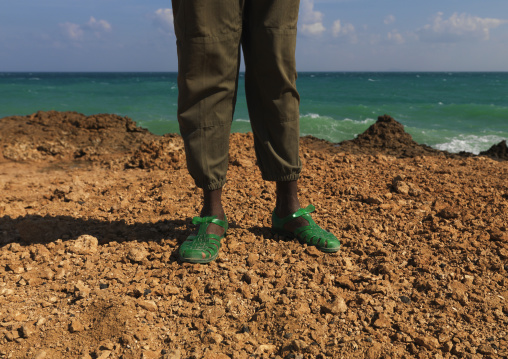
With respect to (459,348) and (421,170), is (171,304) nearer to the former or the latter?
(459,348)

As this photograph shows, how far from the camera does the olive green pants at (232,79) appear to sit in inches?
69.3

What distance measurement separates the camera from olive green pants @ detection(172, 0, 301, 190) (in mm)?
1760

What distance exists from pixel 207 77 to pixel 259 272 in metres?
0.82

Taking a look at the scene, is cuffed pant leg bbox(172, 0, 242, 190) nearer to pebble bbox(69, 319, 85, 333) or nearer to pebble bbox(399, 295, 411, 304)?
pebble bbox(69, 319, 85, 333)

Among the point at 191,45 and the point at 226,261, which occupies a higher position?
the point at 191,45

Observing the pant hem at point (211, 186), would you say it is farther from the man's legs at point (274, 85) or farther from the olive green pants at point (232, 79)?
the man's legs at point (274, 85)

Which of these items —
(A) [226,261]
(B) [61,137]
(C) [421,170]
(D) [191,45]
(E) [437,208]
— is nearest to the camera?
(D) [191,45]

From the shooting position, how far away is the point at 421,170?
331 cm

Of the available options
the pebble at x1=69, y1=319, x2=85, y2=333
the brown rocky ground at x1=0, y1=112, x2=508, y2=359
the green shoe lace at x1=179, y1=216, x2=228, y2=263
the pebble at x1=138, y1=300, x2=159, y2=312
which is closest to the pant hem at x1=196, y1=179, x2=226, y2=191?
the green shoe lace at x1=179, y1=216, x2=228, y2=263

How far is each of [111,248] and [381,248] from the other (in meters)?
1.25

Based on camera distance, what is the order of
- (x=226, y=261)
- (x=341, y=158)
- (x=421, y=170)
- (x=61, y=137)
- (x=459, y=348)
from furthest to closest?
(x=61, y=137) → (x=341, y=158) → (x=421, y=170) → (x=226, y=261) → (x=459, y=348)

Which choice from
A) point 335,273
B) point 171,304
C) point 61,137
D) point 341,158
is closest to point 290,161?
point 335,273

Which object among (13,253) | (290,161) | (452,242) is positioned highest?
(290,161)

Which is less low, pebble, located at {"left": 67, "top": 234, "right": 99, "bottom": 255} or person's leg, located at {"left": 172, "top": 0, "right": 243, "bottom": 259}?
person's leg, located at {"left": 172, "top": 0, "right": 243, "bottom": 259}
